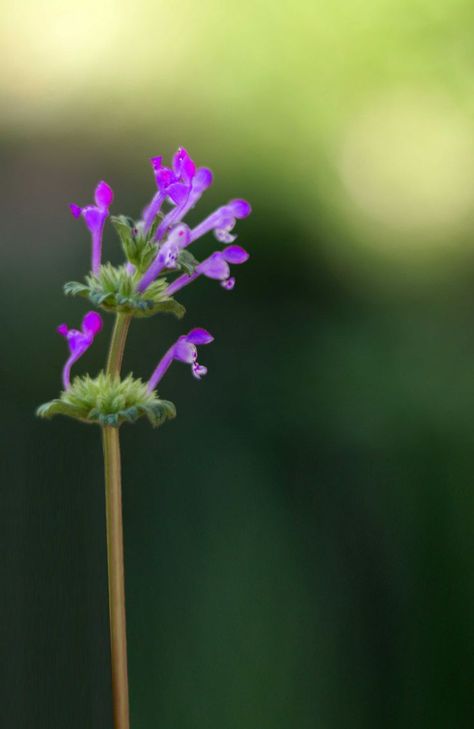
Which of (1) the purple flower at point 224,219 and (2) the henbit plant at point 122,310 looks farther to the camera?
(1) the purple flower at point 224,219

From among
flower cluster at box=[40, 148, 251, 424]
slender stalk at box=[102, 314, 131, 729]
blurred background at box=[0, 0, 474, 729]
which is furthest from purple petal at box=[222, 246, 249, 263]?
blurred background at box=[0, 0, 474, 729]

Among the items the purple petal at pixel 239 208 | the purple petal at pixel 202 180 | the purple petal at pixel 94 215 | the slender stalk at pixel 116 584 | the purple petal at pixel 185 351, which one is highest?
the purple petal at pixel 202 180

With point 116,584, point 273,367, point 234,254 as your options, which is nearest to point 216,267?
point 234,254

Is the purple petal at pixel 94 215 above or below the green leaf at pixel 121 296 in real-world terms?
above

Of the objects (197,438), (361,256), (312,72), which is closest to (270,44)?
(312,72)

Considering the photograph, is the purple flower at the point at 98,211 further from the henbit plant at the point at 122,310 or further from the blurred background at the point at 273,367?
the blurred background at the point at 273,367

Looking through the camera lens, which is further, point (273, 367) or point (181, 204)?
point (273, 367)

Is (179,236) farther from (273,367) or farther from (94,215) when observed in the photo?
(273,367)

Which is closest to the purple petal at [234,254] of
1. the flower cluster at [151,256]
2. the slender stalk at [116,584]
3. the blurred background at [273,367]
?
the flower cluster at [151,256]

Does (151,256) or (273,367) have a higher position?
(273,367)
